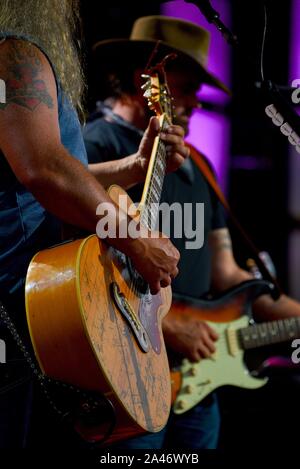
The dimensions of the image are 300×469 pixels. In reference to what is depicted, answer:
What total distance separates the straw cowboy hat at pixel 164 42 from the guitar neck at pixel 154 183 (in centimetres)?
107

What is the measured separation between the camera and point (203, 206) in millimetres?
3059

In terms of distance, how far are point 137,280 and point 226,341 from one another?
1260 mm

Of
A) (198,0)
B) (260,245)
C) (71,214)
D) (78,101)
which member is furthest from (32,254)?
(260,245)

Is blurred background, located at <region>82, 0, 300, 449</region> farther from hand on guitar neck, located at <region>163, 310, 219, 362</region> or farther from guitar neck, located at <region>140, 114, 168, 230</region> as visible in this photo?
guitar neck, located at <region>140, 114, 168, 230</region>

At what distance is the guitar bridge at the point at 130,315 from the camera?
64.2 inches

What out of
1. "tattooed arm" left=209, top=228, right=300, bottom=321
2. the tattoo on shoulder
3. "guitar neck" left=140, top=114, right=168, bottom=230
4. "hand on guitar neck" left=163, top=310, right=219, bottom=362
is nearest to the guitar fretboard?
"guitar neck" left=140, top=114, right=168, bottom=230

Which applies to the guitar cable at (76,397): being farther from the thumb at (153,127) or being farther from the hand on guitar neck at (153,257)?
the thumb at (153,127)

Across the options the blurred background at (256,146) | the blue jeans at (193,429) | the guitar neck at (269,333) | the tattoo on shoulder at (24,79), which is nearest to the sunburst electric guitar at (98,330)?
the tattoo on shoulder at (24,79)

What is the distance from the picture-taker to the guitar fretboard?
1.90m

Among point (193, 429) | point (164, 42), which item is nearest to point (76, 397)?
point (193, 429)

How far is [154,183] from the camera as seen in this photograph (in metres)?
1.99

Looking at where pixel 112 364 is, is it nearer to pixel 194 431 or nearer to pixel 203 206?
pixel 194 431

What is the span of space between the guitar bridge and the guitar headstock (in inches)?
25.2

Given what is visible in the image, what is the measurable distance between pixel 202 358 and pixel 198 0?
1511 millimetres
